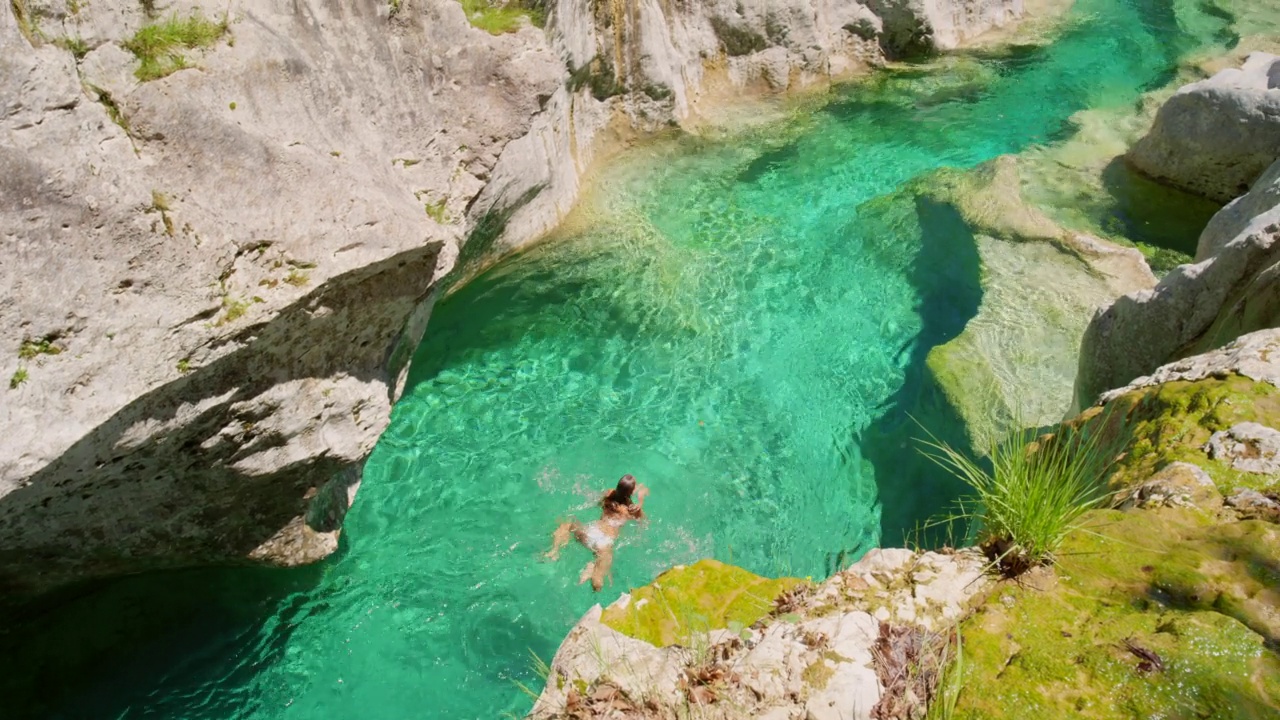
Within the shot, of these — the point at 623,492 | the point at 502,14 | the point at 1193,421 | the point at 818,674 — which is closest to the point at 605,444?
the point at 623,492

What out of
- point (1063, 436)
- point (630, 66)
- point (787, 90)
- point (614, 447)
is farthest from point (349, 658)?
point (787, 90)

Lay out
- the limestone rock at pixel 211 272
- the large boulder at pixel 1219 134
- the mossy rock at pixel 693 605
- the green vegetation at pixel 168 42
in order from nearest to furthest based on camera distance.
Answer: the mossy rock at pixel 693 605
the limestone rock at pixel 211 272
the green vegetation at pixel 168 42
the large boulder at pixel 1219 134

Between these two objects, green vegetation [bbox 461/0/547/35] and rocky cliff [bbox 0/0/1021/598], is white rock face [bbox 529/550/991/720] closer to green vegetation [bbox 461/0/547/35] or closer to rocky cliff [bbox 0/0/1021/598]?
rocky cliff [bbox 0/0/1021/598]

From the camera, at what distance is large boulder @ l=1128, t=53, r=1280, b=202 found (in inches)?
397

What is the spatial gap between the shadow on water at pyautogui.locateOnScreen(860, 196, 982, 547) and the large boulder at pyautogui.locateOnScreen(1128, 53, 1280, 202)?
3352 millimetres

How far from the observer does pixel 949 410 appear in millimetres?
7816

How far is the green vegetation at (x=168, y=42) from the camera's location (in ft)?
16.7

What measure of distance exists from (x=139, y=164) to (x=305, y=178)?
0.96 m

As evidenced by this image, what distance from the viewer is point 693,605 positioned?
4188mm

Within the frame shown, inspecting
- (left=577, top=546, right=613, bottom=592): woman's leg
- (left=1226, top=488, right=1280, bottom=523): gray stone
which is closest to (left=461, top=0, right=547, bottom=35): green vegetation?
(left=577, top=546, right=613, bottom=592): woman's leg

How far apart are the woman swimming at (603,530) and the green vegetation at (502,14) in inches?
174

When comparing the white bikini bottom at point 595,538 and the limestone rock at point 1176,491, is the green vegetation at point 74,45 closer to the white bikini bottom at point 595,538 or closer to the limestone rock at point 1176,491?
the white bikini bottom at point 595,538

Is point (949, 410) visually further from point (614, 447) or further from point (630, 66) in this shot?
point (630, 66)

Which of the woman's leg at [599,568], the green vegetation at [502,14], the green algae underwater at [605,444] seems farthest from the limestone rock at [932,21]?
the woman's leg at [599,568]
